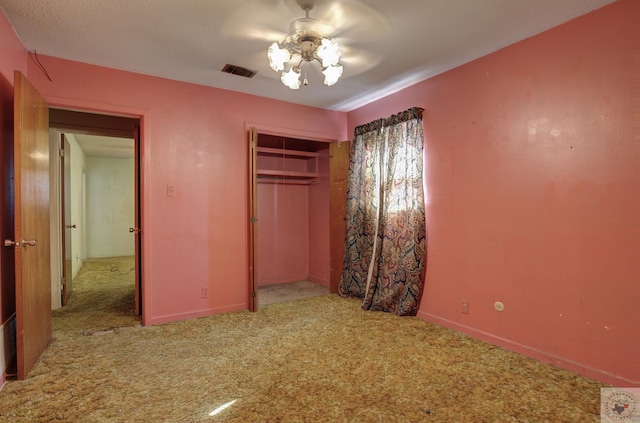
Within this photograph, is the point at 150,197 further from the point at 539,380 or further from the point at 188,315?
the point at 539,380

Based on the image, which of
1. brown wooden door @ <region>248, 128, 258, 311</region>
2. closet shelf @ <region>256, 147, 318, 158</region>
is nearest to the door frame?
brown wooden door @ <region>248, 128, 258, 311</region>

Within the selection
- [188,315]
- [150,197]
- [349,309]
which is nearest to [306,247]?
[349,309]

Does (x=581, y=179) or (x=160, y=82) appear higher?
(x=160, y=82)

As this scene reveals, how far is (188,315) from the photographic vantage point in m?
3.49

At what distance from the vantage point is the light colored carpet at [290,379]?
1.84m

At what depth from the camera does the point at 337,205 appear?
4477mm

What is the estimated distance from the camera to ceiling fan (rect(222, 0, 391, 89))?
2.20 metres

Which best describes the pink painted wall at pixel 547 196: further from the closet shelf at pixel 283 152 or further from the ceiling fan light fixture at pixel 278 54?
the closet shelf at pixel 283 152

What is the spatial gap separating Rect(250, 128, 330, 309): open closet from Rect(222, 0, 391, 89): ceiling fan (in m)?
2.38

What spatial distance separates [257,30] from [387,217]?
2281 millimetres

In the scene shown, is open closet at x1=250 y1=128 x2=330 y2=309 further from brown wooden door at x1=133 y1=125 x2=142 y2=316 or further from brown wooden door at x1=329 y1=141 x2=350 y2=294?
brown wooden door at x1=133 y1=125 x2=142 y2=316

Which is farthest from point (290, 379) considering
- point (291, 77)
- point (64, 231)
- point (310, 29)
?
Answer: point (64, 231)

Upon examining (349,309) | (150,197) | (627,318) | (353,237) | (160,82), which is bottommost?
(349,309)

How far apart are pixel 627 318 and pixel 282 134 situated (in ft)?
11.8
